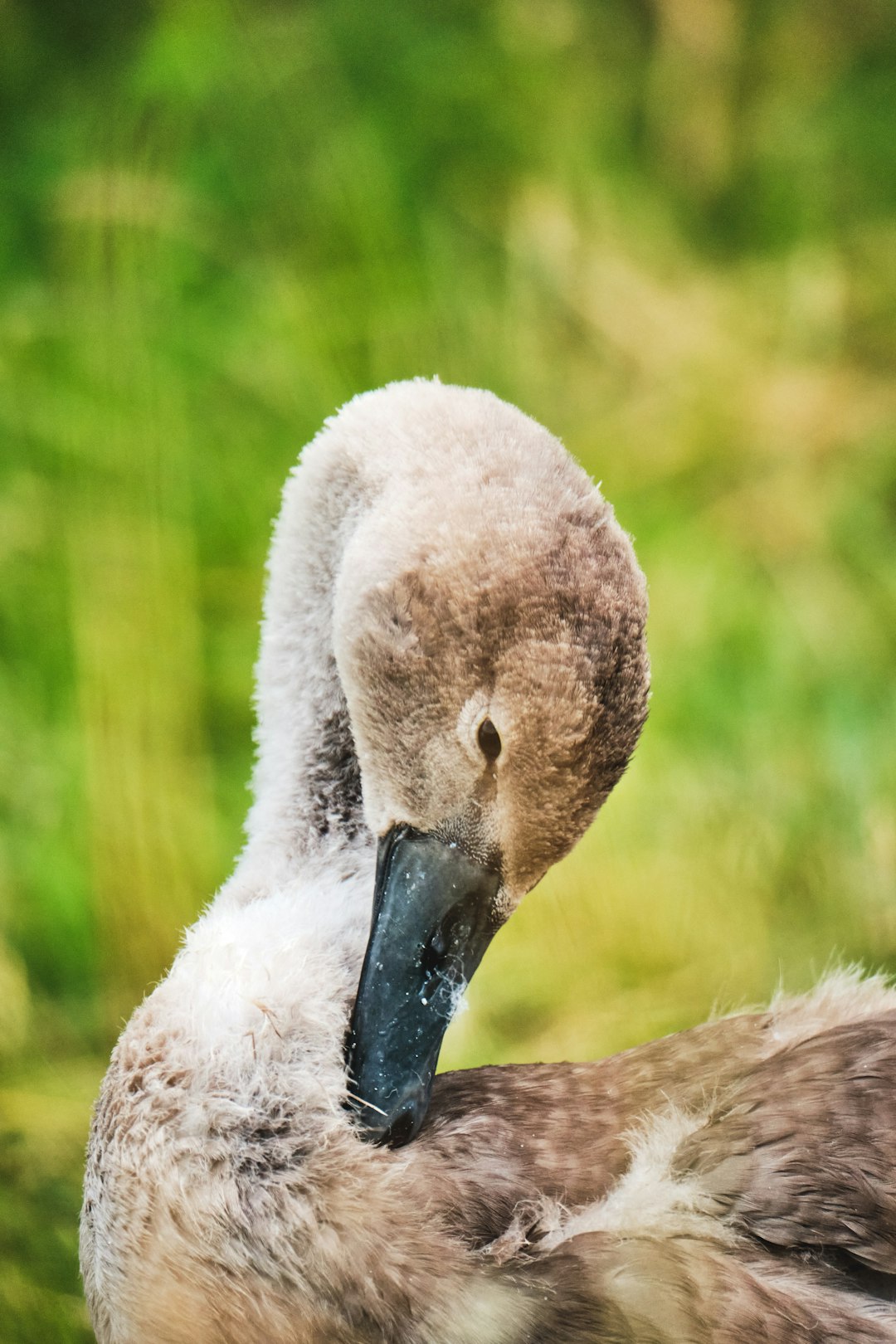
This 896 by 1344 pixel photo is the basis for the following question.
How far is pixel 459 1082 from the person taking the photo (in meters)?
1.26

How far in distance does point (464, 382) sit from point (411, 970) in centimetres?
149

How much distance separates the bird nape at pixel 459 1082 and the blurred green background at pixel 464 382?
19.0 inches

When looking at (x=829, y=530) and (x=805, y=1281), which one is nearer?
(x=805, y=1281)

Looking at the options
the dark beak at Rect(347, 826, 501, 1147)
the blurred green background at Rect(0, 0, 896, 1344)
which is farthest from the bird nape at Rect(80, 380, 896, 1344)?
the blurred green background at Rect(0, 0, 896, 1344)

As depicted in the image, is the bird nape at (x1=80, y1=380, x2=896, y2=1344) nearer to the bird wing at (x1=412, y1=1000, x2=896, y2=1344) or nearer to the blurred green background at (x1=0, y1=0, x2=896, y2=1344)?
the bird wing at (x1=412, y1=1000, x2=896, y2=1344)

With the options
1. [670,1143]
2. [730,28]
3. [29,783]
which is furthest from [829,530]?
[670,1143]

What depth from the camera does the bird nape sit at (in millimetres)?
1095

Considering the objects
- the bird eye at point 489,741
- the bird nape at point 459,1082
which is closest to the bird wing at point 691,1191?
the bird nape at point 459,1082

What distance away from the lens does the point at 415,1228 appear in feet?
3.62

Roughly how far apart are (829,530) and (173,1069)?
191cm

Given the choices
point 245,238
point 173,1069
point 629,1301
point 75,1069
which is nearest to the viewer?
point 629,1301

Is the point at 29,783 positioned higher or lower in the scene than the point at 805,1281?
higher

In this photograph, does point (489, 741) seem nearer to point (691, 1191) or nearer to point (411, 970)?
point (411, 970)

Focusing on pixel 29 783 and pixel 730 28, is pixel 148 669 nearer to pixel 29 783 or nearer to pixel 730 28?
pixel 29 783
